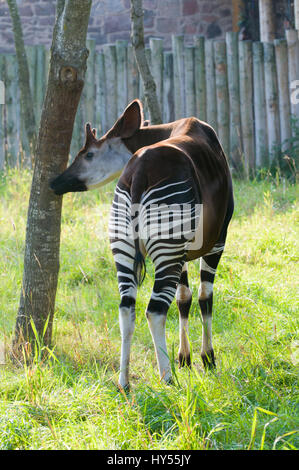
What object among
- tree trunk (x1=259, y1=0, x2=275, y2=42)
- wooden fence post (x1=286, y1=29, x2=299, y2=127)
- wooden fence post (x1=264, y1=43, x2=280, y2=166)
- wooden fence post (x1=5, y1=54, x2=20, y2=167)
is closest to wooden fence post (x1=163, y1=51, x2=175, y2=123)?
wooden fence post (x1=264, y1=43, x2=280, y2=166)

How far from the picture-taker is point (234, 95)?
9.09 m

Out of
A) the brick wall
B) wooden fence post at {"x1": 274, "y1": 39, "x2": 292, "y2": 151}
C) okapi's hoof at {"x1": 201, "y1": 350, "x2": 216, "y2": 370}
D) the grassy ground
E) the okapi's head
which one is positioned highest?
the brick wall

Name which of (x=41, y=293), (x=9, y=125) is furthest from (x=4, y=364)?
(x=9, y=125)

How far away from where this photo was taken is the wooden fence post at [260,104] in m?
8.98

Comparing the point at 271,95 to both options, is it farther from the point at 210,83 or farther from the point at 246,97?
the point at 210,83

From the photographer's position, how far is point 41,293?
162 inches

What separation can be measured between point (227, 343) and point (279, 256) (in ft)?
5.71

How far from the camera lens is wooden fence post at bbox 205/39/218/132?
909 cm

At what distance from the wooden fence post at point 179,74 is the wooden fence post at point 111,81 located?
0.91 m

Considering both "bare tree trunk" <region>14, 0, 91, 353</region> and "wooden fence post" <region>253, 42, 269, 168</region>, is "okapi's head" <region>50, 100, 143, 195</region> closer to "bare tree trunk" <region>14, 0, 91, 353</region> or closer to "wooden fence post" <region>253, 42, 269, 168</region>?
"bare tree trunk" <region>14, 0, 91, 353</region>

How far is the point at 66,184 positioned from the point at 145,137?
0.55 m

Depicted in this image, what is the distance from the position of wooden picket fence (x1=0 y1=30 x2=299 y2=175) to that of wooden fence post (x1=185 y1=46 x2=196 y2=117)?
14 mm
